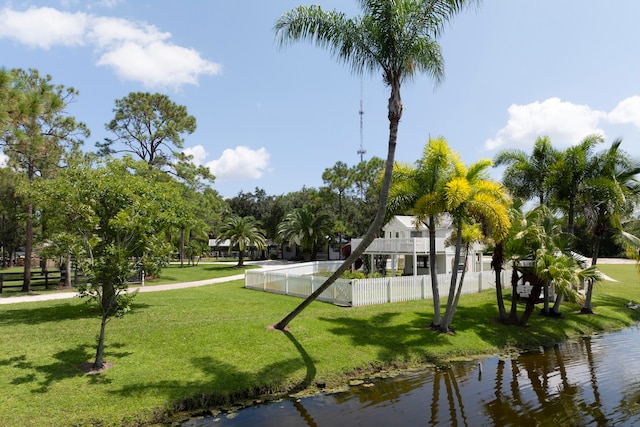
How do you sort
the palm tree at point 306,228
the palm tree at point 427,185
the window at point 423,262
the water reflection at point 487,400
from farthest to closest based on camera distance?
the palm tree at point 306,228 → the window at point 423,262 → the palm tree at point 427,185 → the water reflection at point 487,400

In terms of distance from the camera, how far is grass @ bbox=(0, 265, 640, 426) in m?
8.48

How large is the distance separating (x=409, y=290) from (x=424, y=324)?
164 inches

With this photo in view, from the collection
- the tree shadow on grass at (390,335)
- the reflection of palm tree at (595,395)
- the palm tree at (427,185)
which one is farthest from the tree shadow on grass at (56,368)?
the reflection of palm tree at (595,395)

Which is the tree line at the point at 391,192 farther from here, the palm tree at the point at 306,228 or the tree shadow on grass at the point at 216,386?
the palm tree at the point at 306,228

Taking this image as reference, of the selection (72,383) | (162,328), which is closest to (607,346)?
(162,328)

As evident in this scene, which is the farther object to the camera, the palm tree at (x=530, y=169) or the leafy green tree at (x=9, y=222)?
the leafy green tree at (x=9, y=222)

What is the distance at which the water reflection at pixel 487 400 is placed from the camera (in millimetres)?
8445

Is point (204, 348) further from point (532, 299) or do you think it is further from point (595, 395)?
point (532, 299)

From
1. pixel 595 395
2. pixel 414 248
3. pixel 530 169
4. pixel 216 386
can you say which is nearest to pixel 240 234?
pixel 414 248

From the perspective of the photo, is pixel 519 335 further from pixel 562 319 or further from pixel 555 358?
pixel 562 319

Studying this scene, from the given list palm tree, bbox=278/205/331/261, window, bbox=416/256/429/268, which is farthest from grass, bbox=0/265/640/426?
palm tree, bbox=278/205/331/261

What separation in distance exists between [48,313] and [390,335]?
493 inches

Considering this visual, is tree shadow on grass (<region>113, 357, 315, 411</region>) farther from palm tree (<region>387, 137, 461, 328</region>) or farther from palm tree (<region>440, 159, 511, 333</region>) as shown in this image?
palm tree (<region>440, 159, 511, 333</region>)

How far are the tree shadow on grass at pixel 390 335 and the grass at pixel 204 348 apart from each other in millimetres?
38
